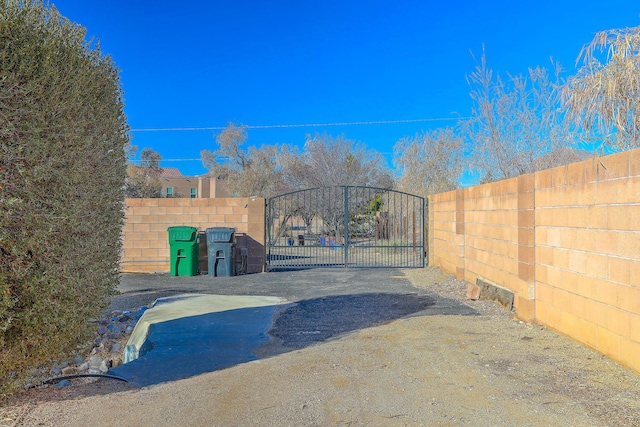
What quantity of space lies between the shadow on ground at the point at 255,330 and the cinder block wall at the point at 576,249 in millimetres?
1218

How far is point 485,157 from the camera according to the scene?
46.5 feet

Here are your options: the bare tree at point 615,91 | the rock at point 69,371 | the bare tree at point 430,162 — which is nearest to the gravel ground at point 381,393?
the rock at point 69,371

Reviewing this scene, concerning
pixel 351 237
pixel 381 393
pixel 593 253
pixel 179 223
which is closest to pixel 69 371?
pixel 381 393

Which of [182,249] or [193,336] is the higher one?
[182,249]

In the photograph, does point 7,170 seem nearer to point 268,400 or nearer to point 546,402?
point 268,400

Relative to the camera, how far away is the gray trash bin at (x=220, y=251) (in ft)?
41.9

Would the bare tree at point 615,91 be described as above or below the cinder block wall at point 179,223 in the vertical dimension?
above

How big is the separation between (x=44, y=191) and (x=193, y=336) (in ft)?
9.63

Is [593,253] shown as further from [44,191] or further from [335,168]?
[335,168]

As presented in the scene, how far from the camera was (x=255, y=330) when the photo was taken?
6.55 metres

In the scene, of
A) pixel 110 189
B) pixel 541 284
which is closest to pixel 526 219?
pixel 541 284

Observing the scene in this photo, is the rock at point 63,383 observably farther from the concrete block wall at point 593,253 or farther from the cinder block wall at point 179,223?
the cinder block wall at point 179,223

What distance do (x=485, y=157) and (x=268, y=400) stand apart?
1186 cm

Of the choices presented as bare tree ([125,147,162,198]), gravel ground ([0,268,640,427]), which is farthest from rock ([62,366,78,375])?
bare tree ([125,147,162,198])
